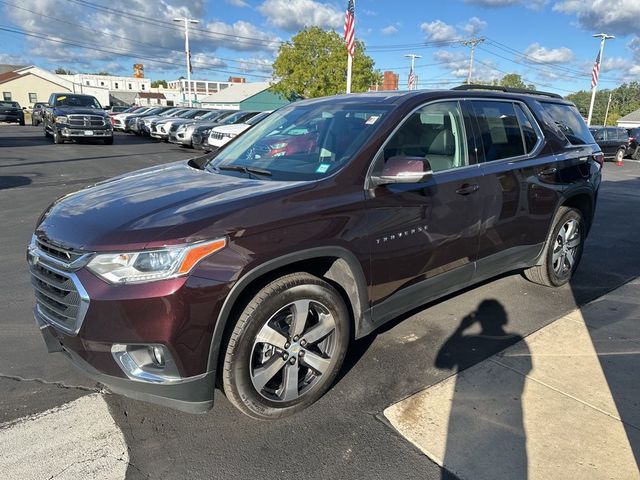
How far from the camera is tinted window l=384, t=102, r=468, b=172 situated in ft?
10.8

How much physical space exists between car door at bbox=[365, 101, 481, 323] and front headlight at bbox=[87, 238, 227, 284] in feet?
3.70

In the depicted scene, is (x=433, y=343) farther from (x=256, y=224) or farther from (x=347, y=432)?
(x=256, y=224)

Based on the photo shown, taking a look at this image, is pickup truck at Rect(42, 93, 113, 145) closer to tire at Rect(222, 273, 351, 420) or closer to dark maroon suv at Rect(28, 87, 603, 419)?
dark maroon suv at Rect(28, 87, 603, 419)

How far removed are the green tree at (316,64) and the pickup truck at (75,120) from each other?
78.4 feet

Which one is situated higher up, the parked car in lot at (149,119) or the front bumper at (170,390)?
the parked car in lot at (149,119)

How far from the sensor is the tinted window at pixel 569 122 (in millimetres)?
4742

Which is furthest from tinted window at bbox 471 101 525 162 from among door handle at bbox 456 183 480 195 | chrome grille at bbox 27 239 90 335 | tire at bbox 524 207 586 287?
chrome grille at bbox 27 239 90 335

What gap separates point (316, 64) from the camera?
137 ft

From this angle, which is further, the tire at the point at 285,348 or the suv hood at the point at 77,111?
the suv hood at the point at 77,111

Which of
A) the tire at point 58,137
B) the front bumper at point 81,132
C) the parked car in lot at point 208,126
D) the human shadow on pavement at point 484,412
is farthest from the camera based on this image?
the tire at point 58,137

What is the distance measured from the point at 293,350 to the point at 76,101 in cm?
2086

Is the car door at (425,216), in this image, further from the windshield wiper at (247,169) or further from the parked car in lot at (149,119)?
the parked car in lot at (149,119)

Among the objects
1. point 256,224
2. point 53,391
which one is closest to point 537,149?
point 256,224

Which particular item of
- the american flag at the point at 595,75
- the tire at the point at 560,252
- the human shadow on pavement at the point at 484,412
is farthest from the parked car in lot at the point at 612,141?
the human shadow on pavement at the point at 484,412
